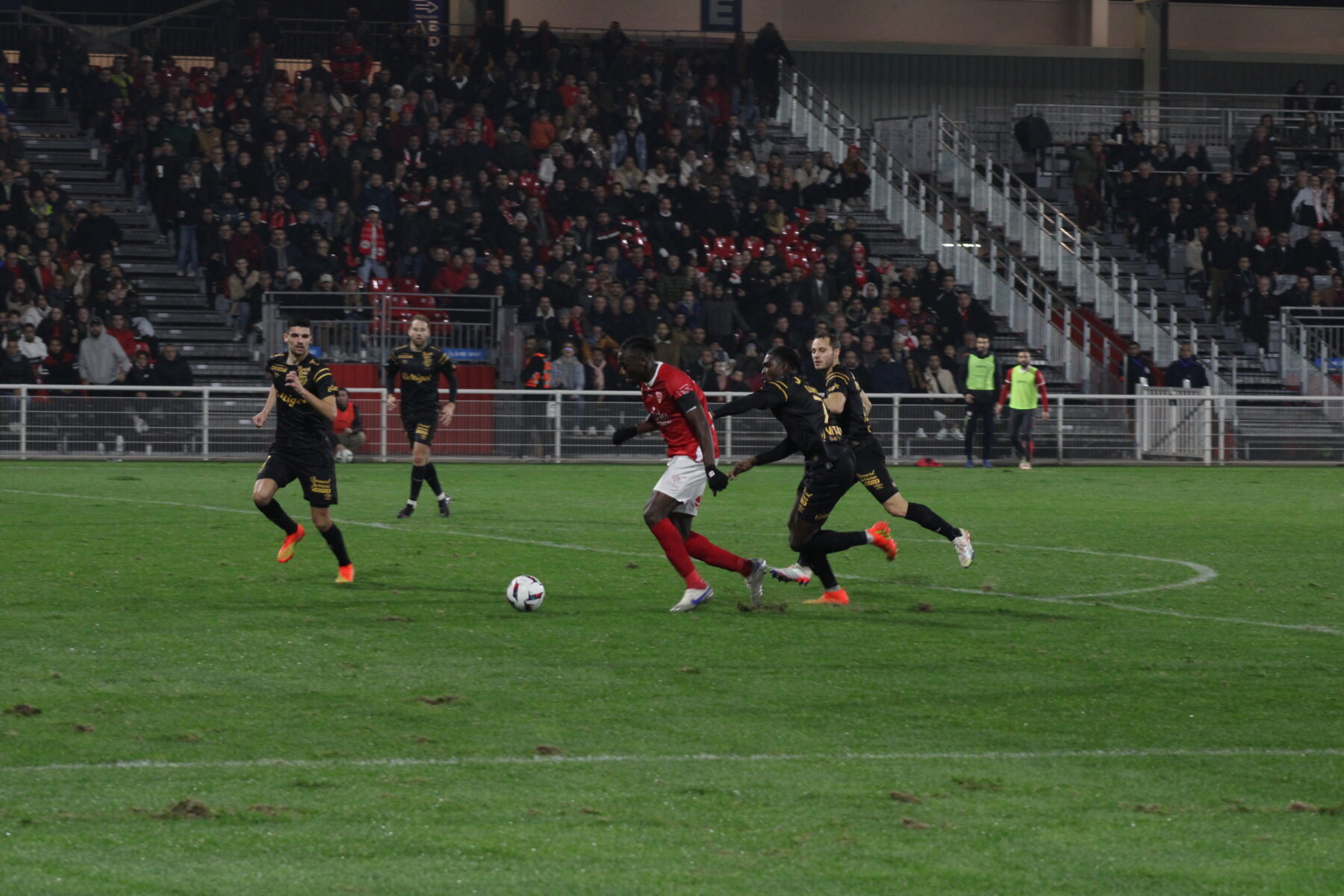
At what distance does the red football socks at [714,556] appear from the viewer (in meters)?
10.9

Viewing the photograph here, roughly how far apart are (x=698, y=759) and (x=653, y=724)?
0.68 meters

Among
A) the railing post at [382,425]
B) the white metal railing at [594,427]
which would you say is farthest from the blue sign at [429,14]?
the white metal railing at [594,427]

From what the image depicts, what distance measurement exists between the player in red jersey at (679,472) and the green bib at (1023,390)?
1544 cm

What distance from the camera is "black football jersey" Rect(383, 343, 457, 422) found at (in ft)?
58.4

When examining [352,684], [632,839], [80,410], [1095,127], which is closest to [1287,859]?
[632,839]

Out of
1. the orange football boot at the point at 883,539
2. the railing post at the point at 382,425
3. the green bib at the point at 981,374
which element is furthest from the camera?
the green bib at the point at 981,374

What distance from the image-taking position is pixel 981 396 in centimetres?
2595

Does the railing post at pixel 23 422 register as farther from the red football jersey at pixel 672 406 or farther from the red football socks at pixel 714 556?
the red football socks at pixel 714 556

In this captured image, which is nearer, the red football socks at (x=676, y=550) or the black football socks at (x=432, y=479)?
the red football socks at (x=676, y=550)

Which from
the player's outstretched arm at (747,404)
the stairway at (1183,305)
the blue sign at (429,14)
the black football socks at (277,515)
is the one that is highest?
the blue sign at (429,14)

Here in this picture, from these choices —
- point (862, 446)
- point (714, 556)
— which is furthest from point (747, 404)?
point (862, 446)

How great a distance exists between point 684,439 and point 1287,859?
5.95 meters

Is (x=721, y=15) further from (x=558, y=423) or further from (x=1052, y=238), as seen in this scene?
(x=558, y=423)

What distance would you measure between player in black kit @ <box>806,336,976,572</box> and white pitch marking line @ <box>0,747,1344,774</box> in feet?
15.6
